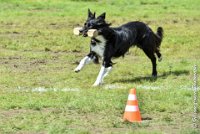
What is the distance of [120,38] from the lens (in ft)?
42.0

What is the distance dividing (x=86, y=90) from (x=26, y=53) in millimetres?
5823

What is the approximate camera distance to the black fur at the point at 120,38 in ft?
40.2

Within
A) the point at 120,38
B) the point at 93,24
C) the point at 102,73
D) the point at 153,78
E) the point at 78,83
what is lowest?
the point at 153,78

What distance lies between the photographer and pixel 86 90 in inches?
453

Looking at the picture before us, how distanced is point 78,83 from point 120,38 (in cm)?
135

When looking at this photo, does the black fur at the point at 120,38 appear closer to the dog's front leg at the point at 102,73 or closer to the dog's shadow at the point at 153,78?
the dog's front leg at the point at 102,73

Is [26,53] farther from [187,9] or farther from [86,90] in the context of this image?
[187,9]

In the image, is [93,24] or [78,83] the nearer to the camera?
[93,24]

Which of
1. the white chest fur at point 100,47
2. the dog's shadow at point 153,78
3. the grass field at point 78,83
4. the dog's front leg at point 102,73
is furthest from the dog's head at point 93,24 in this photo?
the dog's shadow at point 153,78

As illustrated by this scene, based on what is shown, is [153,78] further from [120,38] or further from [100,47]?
[100,47]

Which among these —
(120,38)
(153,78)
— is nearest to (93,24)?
(120,38)

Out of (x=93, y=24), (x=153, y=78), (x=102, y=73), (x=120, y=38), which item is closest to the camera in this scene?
(x=93, y=24)

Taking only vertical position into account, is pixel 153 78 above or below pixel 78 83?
below

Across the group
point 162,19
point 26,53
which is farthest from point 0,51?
point 162,19
